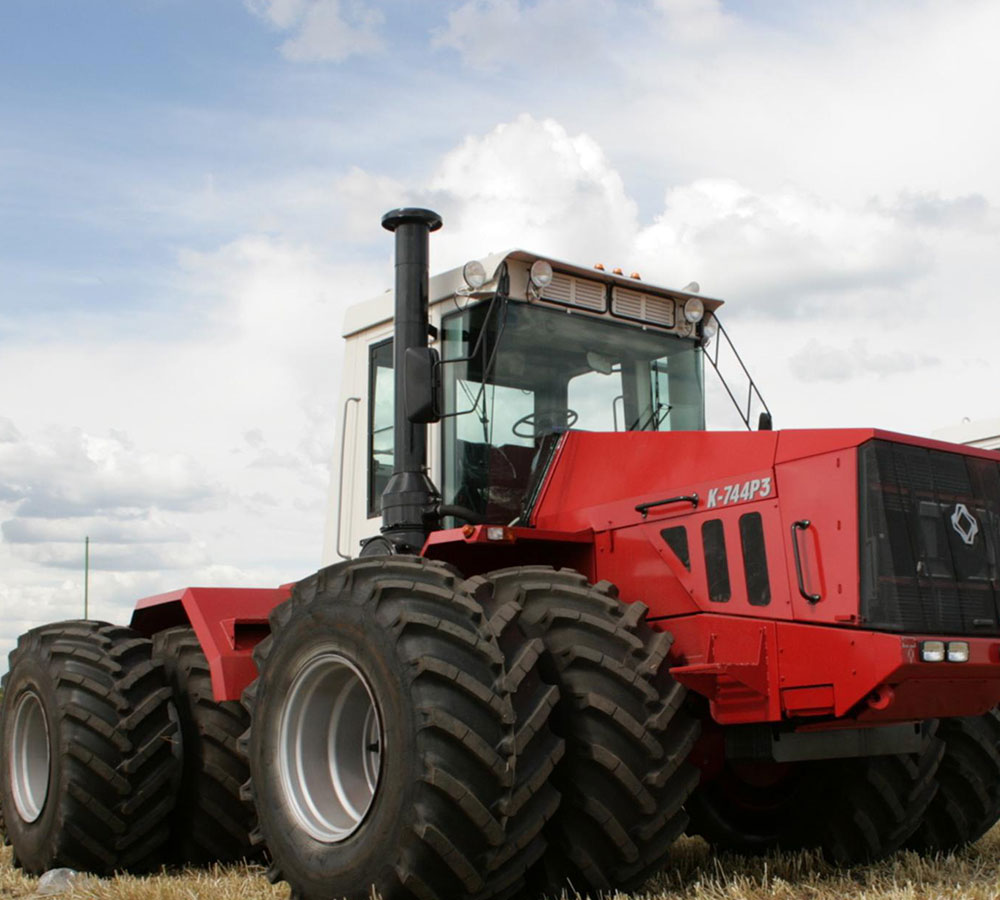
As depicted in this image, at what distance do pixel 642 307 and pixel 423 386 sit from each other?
Answer: 1.80m

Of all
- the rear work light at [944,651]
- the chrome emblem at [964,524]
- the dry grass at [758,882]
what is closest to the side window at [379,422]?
the dry grass at [758,882]

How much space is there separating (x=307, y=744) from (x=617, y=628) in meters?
1.55

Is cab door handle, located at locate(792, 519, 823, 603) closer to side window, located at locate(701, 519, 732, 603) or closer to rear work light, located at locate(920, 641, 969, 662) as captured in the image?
side window, located at locate(701, 519, 732, 603)

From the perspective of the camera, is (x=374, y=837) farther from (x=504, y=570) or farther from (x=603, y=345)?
(x=603, y=345)

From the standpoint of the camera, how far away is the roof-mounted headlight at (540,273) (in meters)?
6.64

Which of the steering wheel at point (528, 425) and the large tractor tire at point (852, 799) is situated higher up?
the steering wheel at point (528, 425)

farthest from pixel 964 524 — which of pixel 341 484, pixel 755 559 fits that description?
pixel 341 484

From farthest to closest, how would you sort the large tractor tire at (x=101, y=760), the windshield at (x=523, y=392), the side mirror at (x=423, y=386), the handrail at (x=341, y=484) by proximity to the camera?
1. the handrail at (x=341, y=484)
2. the large tractor tire at (x=101, y=760)
3. the windshield at (x=523, y=392)
4. the side mirror at (x=423, y=386)

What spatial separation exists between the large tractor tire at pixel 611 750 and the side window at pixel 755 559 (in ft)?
1.52

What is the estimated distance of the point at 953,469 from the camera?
555 centimetres

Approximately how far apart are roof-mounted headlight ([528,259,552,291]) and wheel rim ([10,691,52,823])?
385cm

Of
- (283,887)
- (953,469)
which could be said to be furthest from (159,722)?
(953,469)

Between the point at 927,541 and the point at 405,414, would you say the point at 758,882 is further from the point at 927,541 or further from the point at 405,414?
the point at 405,414

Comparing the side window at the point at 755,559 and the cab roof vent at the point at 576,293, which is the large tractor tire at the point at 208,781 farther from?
the side window at the point at 755,559
